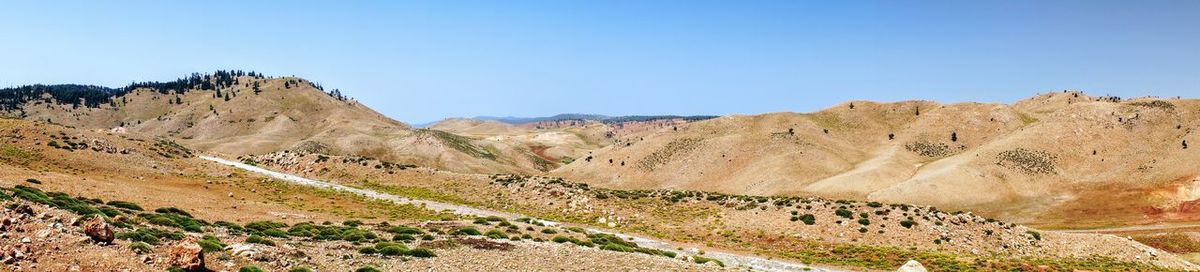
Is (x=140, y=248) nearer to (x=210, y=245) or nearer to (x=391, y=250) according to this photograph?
(x=210, y=245)

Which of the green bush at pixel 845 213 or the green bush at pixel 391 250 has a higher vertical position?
the green bush at pixel 391 250

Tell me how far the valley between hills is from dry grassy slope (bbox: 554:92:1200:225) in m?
0.49

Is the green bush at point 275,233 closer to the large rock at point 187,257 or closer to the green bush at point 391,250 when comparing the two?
the green bush at point 391,250

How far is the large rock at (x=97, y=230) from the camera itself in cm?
2370

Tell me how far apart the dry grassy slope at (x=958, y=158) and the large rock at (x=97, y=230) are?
314ft

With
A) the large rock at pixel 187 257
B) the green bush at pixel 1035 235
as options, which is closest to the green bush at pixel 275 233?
the large rock at pixel 187 257

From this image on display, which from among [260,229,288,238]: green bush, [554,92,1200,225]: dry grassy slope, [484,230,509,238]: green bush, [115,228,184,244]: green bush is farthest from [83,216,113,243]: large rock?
[554,92,1200,225]: dry grassy slope

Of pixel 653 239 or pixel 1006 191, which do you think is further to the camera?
pixel 1006 191

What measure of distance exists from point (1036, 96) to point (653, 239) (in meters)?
166

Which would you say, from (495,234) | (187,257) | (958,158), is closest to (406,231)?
(495,234)

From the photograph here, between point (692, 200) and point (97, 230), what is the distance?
53432mm

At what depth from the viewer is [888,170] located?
112 meters

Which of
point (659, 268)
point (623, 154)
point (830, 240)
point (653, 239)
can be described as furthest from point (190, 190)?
point (623, 154)

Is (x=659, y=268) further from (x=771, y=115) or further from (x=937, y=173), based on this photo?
(x=771, y=115)
